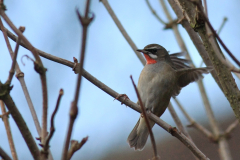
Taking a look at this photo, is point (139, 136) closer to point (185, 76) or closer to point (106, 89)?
point (185, 76)

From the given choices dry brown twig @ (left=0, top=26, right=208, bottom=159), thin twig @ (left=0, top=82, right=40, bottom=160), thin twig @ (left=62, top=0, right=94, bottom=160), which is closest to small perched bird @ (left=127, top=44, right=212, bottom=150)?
dry brown twig @ (left=0, top=26, right=208, bottom=159)

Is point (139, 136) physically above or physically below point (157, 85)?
below

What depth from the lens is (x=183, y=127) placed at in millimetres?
4625

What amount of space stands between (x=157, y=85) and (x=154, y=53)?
1015 millimetres

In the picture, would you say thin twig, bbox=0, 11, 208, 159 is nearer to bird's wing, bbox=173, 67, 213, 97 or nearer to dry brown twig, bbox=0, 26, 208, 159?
dry brown twig, bbox=0, 26, 208, 159

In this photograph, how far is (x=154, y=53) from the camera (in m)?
6.75

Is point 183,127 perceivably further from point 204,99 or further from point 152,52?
point 152,52

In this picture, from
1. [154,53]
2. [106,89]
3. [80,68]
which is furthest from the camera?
[154,53]

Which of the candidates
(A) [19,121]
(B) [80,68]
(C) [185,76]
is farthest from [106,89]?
(C) [185,76]

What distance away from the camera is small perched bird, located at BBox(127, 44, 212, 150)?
19.5ft

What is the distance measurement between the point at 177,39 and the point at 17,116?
151 inches

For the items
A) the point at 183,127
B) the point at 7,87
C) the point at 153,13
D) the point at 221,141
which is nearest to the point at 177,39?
the point at 153,13

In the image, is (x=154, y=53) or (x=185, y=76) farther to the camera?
(x=154, y=53)

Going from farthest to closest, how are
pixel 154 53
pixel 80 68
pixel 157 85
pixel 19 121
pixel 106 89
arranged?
pixel 154 53
pixel 157 85
pixel 106 89
pixel 19 121
pixel 80 68
